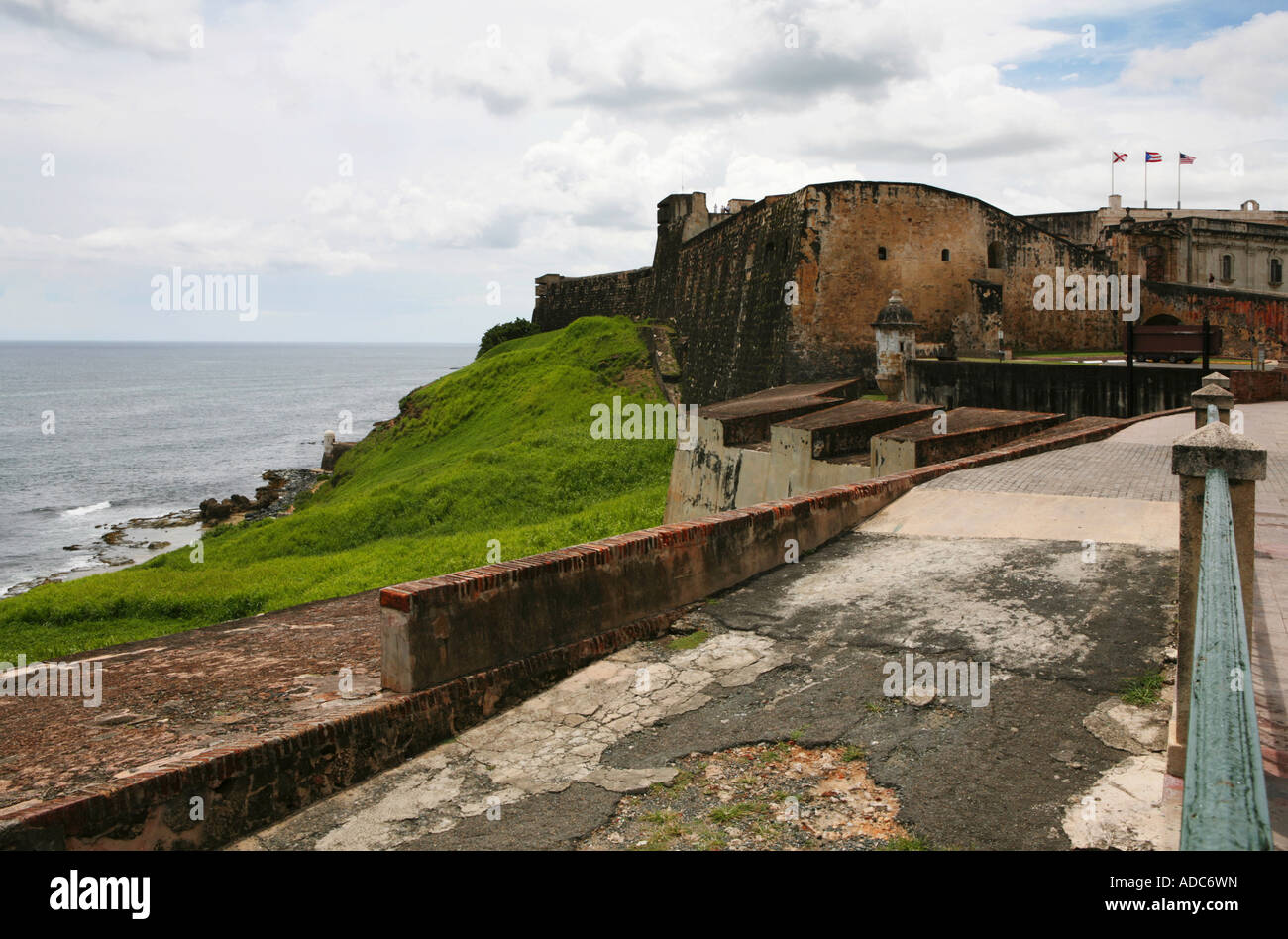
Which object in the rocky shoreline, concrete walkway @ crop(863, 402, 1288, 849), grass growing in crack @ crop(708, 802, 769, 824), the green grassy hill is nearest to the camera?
grass growing in crack @ crop(708, 802, 769, 824)

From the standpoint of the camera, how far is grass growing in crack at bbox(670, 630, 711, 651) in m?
6.73

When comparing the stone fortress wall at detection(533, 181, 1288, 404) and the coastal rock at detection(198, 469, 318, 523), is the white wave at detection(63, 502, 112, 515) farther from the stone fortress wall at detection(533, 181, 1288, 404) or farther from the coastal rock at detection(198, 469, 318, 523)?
the stone fortress wall at detection(533, 181, 1288, 404)

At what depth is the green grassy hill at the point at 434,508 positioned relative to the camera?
1822 cm

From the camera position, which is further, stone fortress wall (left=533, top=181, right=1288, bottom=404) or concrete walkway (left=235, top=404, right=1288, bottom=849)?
stone fortress wall (left=533, top=181, right=1288, bottom=404)

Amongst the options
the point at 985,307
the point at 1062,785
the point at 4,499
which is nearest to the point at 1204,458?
the point at 1062,785

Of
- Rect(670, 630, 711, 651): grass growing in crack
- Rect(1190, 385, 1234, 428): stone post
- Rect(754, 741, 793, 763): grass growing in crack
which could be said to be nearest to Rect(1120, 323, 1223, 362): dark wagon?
Rect(1190, 385, 1234, 428): stone post

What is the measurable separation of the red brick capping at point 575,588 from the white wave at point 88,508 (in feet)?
130

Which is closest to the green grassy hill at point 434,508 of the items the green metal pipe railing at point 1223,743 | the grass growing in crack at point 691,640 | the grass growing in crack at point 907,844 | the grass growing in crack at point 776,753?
the grass growing in crack at point 691,640

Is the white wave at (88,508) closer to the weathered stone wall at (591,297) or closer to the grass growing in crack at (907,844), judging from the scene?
the weathered stone wall at (591,297)

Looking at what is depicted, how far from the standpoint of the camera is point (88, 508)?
135 feet

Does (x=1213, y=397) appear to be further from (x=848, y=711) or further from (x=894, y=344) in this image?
(x=894, y=344)

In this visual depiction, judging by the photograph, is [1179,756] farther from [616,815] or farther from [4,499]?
[4,499]

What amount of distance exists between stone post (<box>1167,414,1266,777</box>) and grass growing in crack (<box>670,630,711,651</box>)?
3.04 meters
